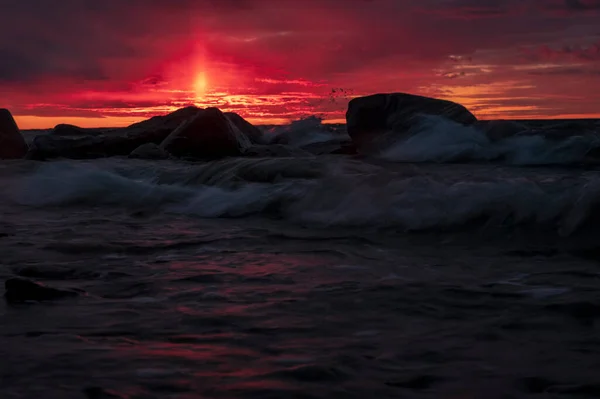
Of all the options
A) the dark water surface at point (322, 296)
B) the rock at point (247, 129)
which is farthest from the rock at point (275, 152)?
the rock at point (247, 129)

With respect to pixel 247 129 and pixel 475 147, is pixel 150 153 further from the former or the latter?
pixel 247 129

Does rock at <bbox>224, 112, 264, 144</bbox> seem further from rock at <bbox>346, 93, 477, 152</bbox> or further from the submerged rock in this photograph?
rock at <bbox>346, 93, 477, 152</bbox>

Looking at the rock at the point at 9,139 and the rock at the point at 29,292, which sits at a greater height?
the rock at the point at 9,139

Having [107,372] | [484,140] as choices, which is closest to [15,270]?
[107,372]

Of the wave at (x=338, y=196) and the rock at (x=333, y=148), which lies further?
the rock at (x=333, y=148)

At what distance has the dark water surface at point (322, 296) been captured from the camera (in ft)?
7.45

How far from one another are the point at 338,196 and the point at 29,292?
12.2 ft

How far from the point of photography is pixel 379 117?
14.8 m

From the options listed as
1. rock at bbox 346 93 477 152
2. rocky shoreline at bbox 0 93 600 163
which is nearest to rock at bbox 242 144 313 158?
rocky shoreline at bbox 0 93 600 163

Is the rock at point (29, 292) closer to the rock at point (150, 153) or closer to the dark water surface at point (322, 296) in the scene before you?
the dark water surface at point (322, 296)

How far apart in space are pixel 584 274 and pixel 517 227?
165 cm

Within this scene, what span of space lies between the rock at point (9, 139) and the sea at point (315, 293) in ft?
33.6

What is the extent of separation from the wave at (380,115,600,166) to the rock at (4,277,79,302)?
10309mm

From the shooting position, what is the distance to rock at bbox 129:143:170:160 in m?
13.8
